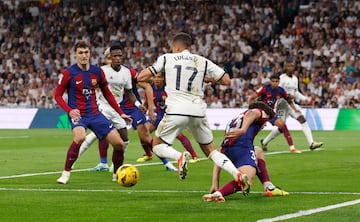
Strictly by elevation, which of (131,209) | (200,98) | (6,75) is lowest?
(6,75)

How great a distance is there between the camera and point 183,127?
13.1 m

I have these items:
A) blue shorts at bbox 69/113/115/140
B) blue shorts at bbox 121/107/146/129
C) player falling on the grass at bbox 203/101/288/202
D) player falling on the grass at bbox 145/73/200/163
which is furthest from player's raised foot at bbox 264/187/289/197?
player falling on the grass at bbox 145/73/200/163

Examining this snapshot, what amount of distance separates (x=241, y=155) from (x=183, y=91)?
1.20 metres

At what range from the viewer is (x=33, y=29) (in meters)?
49.8

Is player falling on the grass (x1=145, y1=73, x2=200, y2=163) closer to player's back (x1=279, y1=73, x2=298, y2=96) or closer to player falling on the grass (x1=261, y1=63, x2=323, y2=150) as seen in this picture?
player falling on the grass (x1=261, y1=63, x2=323, y2=150)

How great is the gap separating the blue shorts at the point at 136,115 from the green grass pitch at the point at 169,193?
0.96 m

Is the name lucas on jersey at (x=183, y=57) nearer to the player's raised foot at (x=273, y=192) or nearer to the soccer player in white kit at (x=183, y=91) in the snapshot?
the soccer player in white kit at (x=183, y=91)

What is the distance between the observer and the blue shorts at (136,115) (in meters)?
20.0

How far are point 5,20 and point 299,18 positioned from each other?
54.3 feet

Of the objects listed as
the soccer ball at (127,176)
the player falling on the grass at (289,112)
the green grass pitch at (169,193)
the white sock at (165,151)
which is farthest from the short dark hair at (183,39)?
the player falling on the grass at (289,112)

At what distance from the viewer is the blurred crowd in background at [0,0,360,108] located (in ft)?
134

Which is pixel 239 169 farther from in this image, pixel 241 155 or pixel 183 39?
pixel 183 39

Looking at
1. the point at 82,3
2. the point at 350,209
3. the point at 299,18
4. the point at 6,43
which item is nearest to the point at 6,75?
the point at 6,43

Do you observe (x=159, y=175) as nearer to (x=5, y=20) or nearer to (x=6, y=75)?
(x=6, y=75)
